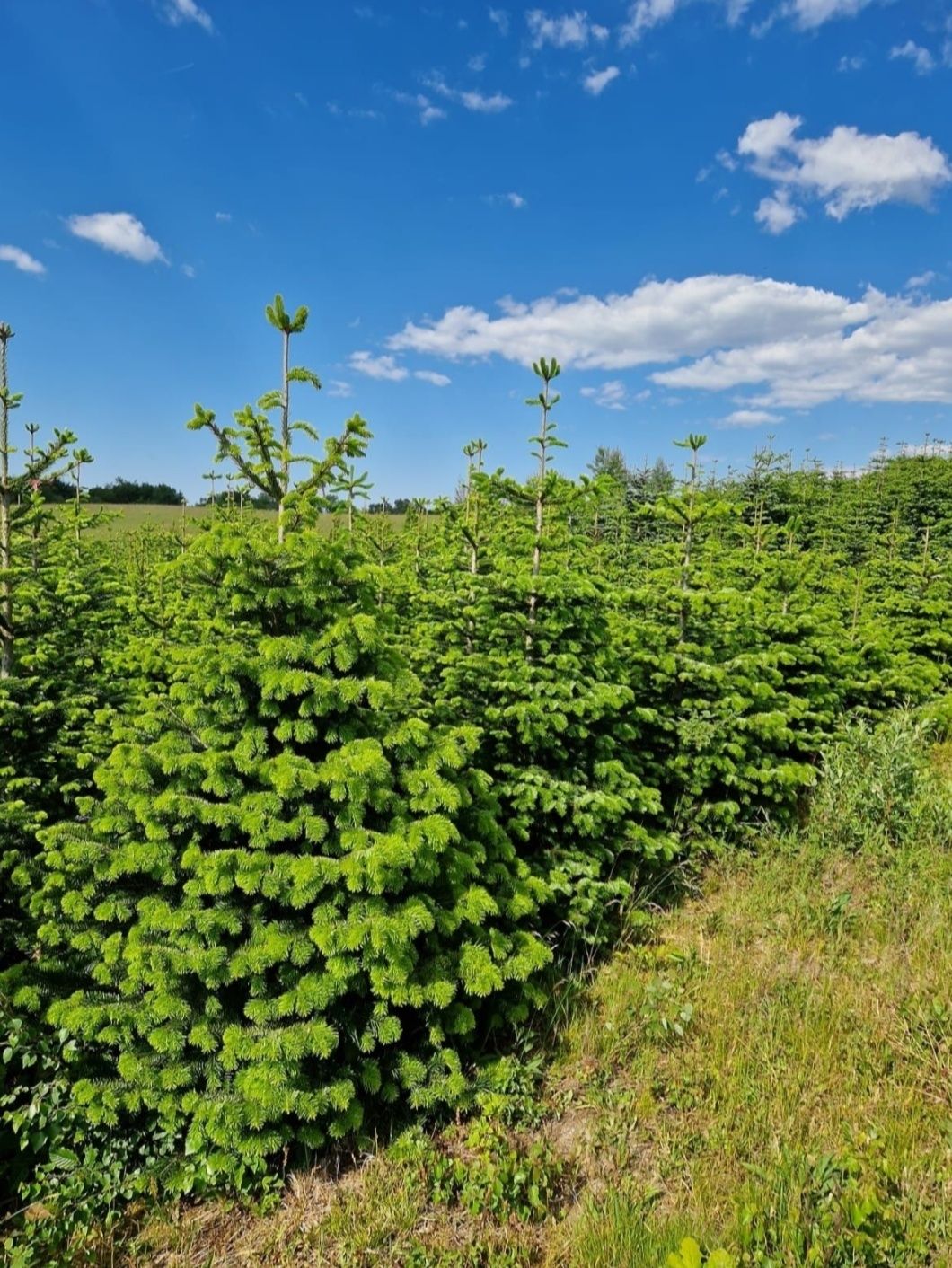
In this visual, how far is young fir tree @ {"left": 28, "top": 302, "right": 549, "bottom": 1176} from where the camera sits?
11.9 feet

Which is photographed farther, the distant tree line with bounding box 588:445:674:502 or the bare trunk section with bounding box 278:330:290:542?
the distant tree line with bounding box 588:445:674:502

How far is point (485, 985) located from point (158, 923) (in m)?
1.97

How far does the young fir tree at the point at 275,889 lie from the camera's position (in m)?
3.63

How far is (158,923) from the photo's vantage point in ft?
12.3

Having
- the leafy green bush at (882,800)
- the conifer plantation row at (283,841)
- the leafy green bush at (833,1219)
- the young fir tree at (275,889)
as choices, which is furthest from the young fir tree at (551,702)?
the leafy green bush at (833,1219)

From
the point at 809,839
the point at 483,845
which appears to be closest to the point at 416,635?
the point at 483,845

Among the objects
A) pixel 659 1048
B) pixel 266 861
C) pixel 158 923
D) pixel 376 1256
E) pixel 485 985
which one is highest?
pixel 266 861

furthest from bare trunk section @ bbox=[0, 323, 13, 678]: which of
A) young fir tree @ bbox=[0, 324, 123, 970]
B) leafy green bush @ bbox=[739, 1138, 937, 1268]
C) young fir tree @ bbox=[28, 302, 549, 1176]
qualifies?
leafy green bush @ bbox=[739, 1138, 937, 1268]

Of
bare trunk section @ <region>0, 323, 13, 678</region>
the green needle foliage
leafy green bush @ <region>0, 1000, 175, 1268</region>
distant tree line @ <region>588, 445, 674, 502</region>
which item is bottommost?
leafy green bush @ <region>0, 1000, 175, 1268</region>

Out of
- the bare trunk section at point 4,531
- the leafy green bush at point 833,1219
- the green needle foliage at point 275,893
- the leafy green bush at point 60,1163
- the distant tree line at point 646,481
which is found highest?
the distant tree line at point 646,481

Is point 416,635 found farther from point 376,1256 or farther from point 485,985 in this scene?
point 376,1256

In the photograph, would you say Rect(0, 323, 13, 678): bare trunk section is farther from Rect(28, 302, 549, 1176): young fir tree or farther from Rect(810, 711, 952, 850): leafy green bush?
Rect(810, 711, 952, 850): leafy green bush

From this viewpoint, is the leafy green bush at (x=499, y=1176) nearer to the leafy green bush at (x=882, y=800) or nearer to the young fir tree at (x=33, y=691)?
the young fir tree at (x=33, y=691)

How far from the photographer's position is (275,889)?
12.0 feet
